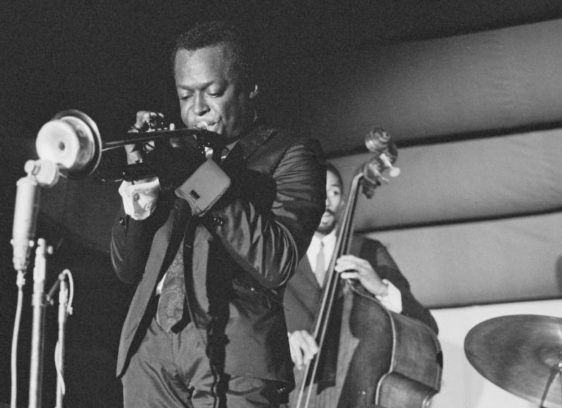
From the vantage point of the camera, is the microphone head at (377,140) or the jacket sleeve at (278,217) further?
the microphone head at (377,140)

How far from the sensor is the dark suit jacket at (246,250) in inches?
65.7

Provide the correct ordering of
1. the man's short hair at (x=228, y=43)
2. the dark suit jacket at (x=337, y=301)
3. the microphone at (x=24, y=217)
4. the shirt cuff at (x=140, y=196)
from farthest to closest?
the dark suit jacket at (x=337, y=301) < the man's short hair at (x=228, y=43) < the shirt cuff at (x=140, y=196) < the microphone at (x=24, y=217)

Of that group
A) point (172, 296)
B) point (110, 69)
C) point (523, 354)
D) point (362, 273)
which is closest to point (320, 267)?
point (362, 273)

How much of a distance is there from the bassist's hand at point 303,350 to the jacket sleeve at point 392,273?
0.49 m

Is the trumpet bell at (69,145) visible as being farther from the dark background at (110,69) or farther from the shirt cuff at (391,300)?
the shirt cuff at (391,300)

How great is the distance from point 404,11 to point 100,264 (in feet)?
5.27

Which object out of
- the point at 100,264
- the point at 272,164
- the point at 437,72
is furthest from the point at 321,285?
the point at 272,164

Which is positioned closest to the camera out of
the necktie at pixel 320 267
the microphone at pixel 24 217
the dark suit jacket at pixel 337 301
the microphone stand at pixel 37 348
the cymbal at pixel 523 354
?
the microphone at pixel 24 217

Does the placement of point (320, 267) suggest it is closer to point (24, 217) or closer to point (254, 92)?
point (254, 92)

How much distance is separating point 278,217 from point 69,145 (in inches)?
22.7

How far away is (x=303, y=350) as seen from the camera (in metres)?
2.67

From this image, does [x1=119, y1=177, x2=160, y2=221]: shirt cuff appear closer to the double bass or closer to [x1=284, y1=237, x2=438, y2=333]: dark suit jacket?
the double bass

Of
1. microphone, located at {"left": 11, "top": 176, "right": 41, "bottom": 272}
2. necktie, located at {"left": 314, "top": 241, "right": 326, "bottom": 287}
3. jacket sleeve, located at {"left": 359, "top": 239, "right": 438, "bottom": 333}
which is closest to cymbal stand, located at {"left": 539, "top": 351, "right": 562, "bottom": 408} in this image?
jacket sleeve, located at {"left": 359, "top": 239, "right": 438, "bottom": 333}

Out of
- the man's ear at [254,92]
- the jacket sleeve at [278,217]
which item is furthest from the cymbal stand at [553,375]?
the man's ear at [254,92]
